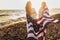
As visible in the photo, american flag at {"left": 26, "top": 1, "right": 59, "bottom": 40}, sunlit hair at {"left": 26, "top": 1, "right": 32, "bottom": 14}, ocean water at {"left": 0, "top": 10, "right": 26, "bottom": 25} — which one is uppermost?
sunlit hair at {"left": 26, "top": 1, "right": 32, "bottom": 14}

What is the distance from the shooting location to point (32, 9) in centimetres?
131

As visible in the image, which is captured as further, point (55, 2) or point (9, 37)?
point (55, 2)

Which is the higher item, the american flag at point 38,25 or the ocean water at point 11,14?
the ocean water at point 11,14

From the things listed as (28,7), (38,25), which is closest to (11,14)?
(28,7)

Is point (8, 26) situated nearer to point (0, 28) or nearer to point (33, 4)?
point (0, 28)

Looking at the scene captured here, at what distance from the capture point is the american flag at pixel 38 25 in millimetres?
1270

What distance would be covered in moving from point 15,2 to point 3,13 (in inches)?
6.8

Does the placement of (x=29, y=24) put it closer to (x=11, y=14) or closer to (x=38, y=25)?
(x=38, y=25)

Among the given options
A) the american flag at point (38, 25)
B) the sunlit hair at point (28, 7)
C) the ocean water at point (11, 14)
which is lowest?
the american flag at point (38, 25)

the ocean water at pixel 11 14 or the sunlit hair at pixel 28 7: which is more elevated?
the sunlit hair at pixel 28 7

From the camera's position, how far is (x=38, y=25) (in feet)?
4.26

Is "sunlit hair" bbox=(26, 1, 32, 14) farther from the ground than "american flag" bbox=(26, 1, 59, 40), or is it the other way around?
"sunlit hair" bbox=(26, 1, 32, 14)

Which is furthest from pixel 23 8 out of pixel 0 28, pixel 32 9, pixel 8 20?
pixel 0 28

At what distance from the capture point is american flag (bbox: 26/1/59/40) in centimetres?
127
